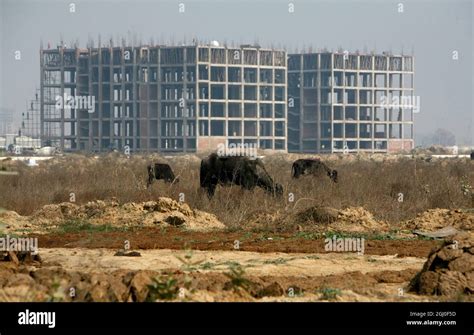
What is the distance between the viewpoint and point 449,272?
45.5 feet

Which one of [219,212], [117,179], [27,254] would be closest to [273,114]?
[117,179]

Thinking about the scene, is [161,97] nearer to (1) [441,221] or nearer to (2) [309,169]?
(2) [309,169]

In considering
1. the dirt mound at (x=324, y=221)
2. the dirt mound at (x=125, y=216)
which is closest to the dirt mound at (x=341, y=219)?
the dirt mound at (x=324, y=221)

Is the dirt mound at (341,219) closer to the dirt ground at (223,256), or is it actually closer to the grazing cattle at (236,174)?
the dirt ground at (223,256)

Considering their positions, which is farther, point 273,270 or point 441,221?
point 441,221

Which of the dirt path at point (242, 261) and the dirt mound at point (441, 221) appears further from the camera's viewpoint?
the dirt mound at point (441, 221)

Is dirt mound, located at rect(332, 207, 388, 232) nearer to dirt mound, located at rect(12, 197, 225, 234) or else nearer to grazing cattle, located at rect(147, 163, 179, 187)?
dirt mound, located at rect(12, 197, 225, 234)

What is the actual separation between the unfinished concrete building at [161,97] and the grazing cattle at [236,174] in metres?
86.1

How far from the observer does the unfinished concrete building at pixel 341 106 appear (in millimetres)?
131875

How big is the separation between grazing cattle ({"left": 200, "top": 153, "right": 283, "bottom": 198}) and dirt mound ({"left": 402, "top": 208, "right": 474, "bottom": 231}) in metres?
6.21

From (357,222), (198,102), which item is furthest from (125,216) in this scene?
(198,102)

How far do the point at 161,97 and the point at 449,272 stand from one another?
354 feet

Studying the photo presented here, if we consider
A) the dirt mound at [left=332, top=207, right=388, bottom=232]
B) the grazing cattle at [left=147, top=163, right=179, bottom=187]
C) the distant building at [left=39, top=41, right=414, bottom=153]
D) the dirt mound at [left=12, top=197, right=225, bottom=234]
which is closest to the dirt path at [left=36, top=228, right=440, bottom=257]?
the dirt mound at [left=12, top=197, right=225, bottom=234]
